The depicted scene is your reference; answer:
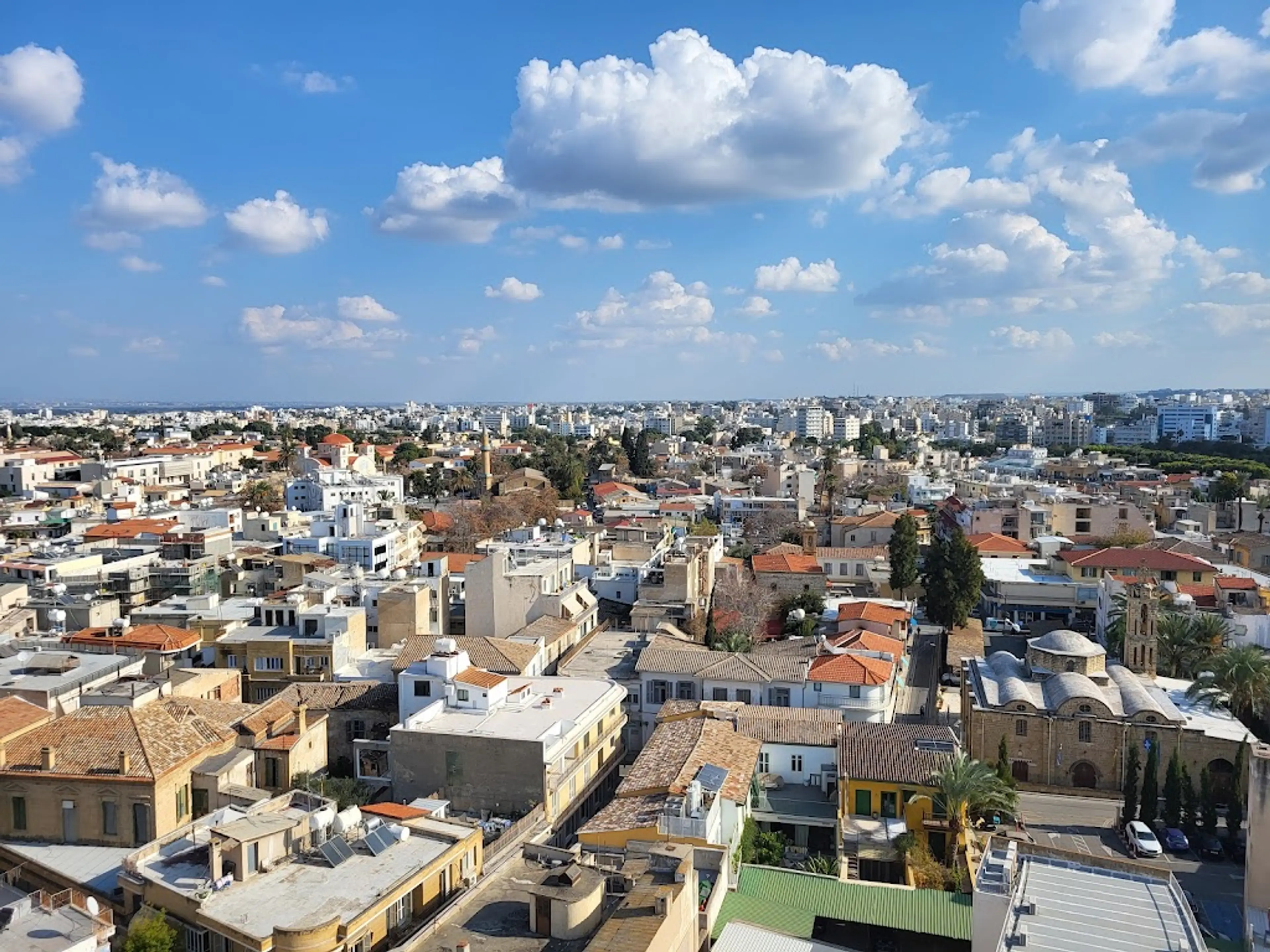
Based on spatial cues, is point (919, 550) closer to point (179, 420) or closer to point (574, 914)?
point (574, 914)

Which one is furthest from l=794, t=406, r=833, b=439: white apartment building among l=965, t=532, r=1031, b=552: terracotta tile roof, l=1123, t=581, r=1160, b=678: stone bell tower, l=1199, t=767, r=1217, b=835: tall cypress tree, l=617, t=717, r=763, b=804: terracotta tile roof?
l=617, t=717, r=763, b=804: terracotta tile roof

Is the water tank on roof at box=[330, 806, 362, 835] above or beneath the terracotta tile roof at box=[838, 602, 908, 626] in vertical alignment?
above

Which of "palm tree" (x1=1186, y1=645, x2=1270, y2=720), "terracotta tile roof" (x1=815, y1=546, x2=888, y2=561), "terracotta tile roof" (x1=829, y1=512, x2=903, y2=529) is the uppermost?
"terracotta tile roof" (x1=829, y1=512, x2=903, y2=529)

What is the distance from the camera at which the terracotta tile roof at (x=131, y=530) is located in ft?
160

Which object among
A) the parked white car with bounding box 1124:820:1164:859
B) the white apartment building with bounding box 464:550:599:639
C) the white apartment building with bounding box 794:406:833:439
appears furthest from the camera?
the white apartment building with bounding box 794:406:833:439

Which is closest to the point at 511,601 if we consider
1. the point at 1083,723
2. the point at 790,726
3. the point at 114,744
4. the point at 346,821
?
the point at 790,726

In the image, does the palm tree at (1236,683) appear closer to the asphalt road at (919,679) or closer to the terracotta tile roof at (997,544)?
the asphalt road at (919,679)

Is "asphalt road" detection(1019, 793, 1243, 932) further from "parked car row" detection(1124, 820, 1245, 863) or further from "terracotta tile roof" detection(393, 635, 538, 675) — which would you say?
"terracotta tile roof" detection(393, 635, 538, 675)

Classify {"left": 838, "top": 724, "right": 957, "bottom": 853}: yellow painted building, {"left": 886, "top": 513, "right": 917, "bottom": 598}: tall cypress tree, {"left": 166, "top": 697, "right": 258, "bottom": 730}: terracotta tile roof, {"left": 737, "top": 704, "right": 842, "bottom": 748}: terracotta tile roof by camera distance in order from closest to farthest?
{"left": 838, "top": 724, "right": 957, "bottom": 853}: yellow painted building
{"left": 166, "top": 697, "right": 258, "bottom": 730}: terracotta tile roof
{"left": 737, "top": 704, "right": 842, "bottom": 748}: terracotta tile roof
{"left": 886, "top": 513, "right": 917, "bottom": 598}: tall cypress tree

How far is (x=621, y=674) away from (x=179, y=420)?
612ft

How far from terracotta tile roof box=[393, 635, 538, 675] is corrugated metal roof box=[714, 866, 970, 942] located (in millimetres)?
11269

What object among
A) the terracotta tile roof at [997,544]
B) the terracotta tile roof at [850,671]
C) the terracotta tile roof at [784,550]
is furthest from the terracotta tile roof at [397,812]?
the terracotta tile roof at [997,544]

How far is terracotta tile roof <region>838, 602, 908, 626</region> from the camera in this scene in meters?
35.9

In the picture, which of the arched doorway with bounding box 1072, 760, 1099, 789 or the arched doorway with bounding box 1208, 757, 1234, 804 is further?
the arched doorway with bounding box 1072, 760, 1099, 789
